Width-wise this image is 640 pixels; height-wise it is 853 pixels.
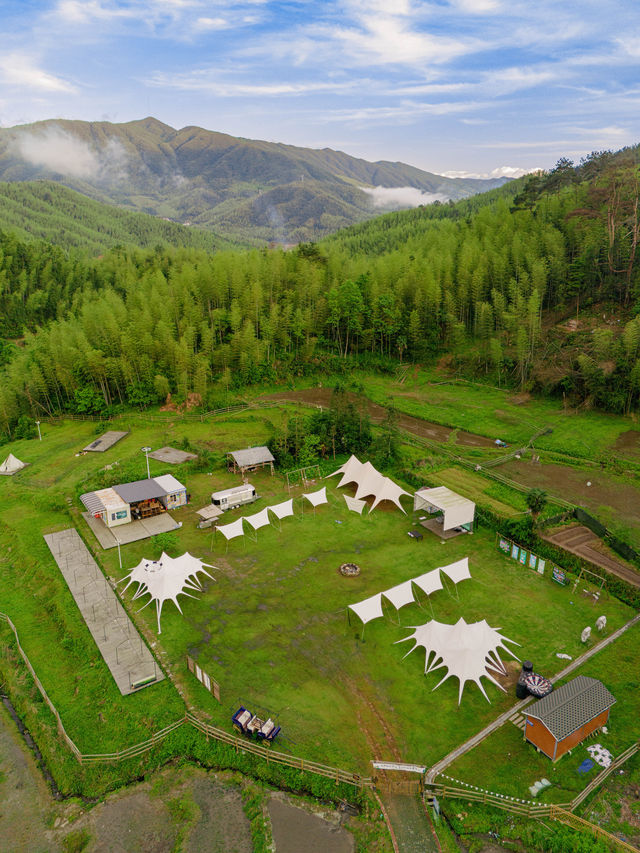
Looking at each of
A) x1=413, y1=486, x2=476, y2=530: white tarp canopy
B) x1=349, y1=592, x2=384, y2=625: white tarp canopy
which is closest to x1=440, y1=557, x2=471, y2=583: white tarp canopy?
x1=413, y1=486, x2=476, y2=530: white tarp canopy

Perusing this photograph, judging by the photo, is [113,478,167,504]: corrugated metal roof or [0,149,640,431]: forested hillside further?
[0,149,640,431]: forested hillside

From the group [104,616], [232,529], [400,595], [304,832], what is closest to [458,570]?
[400,595]

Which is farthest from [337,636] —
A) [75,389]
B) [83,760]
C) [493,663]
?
[75,389]

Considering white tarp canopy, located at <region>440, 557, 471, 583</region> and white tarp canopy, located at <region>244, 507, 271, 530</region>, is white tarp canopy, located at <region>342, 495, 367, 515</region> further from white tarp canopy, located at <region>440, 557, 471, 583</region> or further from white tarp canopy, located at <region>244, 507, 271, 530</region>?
white tarp canopy, located at <region>440, 557, 471, 583</region>

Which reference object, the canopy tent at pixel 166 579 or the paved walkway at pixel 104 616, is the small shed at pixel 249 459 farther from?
the canopy tent at pixel 166 579

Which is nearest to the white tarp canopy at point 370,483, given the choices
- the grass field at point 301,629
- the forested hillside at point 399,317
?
the grass field at point 301,629

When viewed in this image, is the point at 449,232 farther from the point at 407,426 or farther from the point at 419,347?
the point at 407,426
